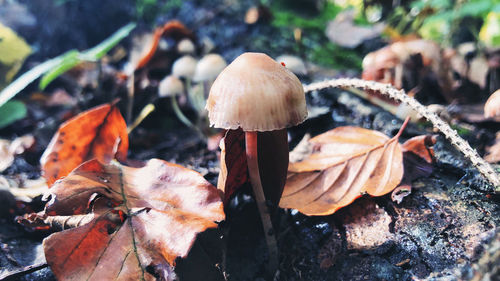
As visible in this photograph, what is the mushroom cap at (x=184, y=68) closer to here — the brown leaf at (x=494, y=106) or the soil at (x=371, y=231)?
the soil at (x=371, y=231)

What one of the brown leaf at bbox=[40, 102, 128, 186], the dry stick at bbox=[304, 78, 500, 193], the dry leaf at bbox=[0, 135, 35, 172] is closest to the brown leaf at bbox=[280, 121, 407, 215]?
the dry stick at bbox=[304, 78, 500, 193]

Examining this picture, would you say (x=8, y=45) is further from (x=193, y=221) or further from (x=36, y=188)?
(x=193, y=221)

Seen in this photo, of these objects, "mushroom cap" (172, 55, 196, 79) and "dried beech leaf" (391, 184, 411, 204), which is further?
"mushroom cap" (172, 55, 196, 79)

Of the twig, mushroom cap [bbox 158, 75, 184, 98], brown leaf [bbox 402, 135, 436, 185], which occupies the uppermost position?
brown leaf [bbox 402, 135, 436, 185]

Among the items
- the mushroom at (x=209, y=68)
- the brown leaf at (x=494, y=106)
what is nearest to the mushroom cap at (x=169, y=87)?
the mushroom at (x=209, y=68)

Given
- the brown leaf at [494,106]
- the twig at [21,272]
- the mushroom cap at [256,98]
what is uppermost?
the mushroom cap at [256,98]

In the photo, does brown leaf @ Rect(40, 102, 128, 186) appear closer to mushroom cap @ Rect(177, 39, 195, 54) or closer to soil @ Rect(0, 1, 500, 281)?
soil @ Rect(0, 1, 500, 281)
